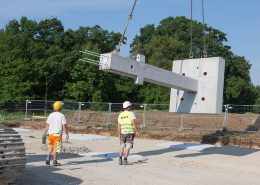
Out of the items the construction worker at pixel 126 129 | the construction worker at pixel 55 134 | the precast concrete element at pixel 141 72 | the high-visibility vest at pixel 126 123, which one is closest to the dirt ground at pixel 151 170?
the construction worker at pixel 55 134

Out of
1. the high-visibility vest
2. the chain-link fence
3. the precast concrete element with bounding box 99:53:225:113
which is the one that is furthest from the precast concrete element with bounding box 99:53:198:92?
the chain-link fence

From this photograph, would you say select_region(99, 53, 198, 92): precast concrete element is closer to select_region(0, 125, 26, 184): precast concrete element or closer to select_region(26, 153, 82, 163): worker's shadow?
select_region(26, 153, 82, 163): worker's shadow

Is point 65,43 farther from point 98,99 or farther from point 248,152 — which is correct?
point 248,152

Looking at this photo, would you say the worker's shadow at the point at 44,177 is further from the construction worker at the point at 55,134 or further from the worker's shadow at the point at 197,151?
the worker's shadow at the point at 197,151

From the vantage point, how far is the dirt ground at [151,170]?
8.44 meters

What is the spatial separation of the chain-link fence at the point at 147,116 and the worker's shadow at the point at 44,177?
11560mm

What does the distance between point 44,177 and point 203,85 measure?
5884 millimetres

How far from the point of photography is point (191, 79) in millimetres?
12805

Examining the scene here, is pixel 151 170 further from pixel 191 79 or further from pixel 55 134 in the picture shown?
pixel 191 79

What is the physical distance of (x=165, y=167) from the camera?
34.3 ft

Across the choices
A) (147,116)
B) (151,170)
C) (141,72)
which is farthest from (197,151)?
(147,116)

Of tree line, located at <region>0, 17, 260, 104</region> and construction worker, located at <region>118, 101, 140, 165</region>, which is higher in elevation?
tree line, located at <region>0, 17, 260, 104</region>

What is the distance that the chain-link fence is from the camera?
21828mm

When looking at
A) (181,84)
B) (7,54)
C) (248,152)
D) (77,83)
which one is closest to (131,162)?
(181,84)
